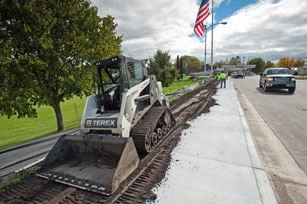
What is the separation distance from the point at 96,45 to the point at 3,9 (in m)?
3.30

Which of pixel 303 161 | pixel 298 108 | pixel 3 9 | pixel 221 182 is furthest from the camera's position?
pixel 298 108

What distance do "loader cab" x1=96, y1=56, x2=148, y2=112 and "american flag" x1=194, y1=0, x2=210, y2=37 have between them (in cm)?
1413

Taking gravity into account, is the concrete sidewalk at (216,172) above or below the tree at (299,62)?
below

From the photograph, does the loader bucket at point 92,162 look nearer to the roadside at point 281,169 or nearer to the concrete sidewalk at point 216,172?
the concrete sidewalk at point 216,172

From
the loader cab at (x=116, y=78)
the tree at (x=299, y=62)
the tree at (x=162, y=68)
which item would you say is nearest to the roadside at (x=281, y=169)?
the loader cab at (x=116, y=78)

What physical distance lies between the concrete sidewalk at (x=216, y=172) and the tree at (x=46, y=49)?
5237 millimetres

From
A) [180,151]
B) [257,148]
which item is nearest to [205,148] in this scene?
[180,151]

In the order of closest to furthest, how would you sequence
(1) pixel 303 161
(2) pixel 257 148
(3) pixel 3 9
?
(1) pixel 303 161 < (2) pixel 257 148 < (3) pixel 3 9

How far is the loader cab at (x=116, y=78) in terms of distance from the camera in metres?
4.07

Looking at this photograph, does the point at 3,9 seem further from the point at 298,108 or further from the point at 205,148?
the point at 298,108

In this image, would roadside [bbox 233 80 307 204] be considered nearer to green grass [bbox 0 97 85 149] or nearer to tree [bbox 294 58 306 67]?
green grass [bbox 0 97 85 149]

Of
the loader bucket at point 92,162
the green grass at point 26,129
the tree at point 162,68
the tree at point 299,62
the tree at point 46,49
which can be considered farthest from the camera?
the tree at point 299,62

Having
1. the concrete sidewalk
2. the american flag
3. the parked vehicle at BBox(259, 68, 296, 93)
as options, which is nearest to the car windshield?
the parked vehicle at BBox(259, 68, 296, 93)

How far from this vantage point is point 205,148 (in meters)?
4.20
